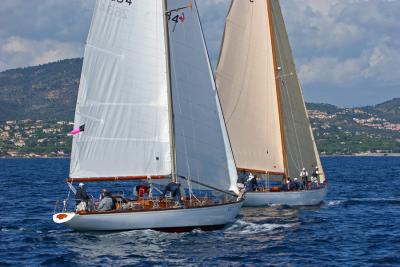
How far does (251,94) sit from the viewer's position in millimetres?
60531

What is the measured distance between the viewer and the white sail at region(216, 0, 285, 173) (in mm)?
60125

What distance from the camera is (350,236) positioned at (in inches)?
1699

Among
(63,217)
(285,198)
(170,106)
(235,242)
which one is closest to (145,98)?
(170,106)

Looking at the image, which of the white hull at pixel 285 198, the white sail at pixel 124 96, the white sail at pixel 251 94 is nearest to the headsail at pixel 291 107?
the white sail at pixel 251 94

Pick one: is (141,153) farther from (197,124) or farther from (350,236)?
(350,236)

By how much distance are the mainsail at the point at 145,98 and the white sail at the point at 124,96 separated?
0.05 metres

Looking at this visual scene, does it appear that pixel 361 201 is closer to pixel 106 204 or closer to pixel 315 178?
pixel 315 178

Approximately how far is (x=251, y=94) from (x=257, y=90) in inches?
20.6

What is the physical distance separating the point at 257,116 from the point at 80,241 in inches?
950

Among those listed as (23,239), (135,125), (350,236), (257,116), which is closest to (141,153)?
(135,125)

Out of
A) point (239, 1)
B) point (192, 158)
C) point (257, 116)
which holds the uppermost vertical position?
point (239, 1)

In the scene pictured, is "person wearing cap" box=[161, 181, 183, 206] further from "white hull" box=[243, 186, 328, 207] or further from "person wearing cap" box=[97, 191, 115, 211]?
"white hull" box=[243, 186, 328, 207]

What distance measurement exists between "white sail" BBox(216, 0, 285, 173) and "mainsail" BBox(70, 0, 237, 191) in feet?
54.3

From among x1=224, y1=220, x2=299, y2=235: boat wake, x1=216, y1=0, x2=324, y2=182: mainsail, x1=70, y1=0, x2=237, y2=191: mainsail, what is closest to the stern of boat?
x1=70, y1=0, x2=237, y2=191: mainsail
